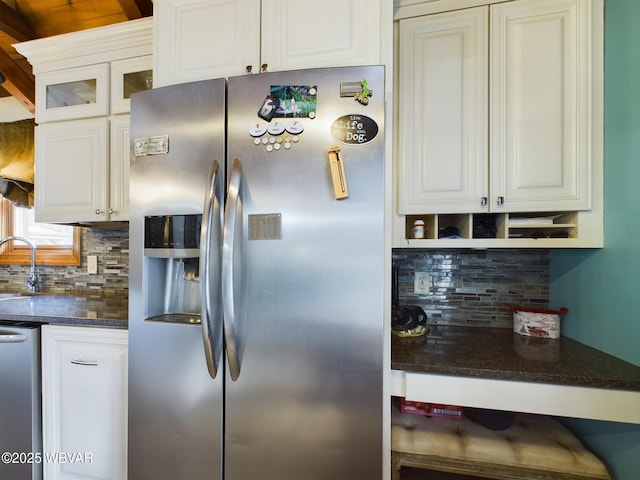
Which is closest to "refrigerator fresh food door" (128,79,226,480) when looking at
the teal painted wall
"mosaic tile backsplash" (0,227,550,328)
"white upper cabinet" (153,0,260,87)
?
"white upper cabinet" (153,0,260,87)

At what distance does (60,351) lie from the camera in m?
1.27

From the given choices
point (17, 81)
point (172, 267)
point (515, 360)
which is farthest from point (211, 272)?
point (17, 81)

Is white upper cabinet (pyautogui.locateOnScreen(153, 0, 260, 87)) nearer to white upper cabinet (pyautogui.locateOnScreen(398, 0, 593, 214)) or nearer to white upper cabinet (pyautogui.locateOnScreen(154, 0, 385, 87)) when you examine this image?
white upper cabinet (pyautogui.locateOnScreen(154, 0, 385, 87))

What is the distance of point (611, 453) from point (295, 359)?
114 centimetres

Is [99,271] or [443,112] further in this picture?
[99,271]

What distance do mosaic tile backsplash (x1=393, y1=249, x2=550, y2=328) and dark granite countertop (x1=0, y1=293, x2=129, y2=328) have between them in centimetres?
144

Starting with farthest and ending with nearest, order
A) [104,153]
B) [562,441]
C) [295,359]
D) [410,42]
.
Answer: [104,153] < [410,42] < [562,441] < [295,359]

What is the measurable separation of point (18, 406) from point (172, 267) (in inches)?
40.5

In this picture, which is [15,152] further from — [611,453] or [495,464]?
[611,453]

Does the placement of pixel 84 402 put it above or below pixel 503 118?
below

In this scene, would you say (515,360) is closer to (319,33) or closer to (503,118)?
(503,118)

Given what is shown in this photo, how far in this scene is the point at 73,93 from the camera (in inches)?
66.3

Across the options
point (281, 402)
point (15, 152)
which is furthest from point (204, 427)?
point (15, 152)

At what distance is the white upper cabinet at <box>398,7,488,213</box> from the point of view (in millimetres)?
1168
